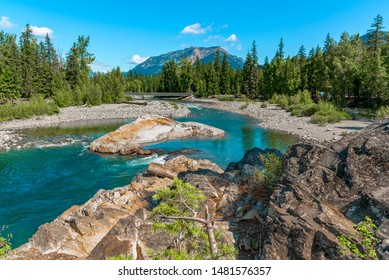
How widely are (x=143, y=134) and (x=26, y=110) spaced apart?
26205 mm

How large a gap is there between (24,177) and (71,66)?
5627 centimetres

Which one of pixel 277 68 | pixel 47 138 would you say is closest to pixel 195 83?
pixel 277 68

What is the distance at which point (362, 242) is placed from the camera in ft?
16.4

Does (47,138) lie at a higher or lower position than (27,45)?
lower

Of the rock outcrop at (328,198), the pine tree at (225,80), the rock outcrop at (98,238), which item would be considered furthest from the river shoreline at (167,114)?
the pine tree at (225,80)

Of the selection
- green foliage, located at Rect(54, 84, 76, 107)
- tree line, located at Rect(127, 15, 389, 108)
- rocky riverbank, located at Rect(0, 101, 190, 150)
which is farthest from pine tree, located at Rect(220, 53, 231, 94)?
green foliage, located at Rect(54, 84, 76, 107)

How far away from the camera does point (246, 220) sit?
8664 millimetres

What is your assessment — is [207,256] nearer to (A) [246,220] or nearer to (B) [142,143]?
(A) [246,220]

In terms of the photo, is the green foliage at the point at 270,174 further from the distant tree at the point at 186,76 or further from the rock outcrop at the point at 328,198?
the distant tree at the point at 186,76

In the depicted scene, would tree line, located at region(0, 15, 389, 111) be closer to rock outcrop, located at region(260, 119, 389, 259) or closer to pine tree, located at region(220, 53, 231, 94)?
pine tree, located at region(220, 53, 231, 94)

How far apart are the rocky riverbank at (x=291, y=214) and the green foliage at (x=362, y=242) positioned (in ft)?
0.37

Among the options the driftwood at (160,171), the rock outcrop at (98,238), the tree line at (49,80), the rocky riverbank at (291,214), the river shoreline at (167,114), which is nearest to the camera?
the rocky riverbank at (291,214)

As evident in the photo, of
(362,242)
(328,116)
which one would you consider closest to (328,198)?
(362,242)

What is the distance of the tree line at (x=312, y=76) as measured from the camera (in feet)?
142
